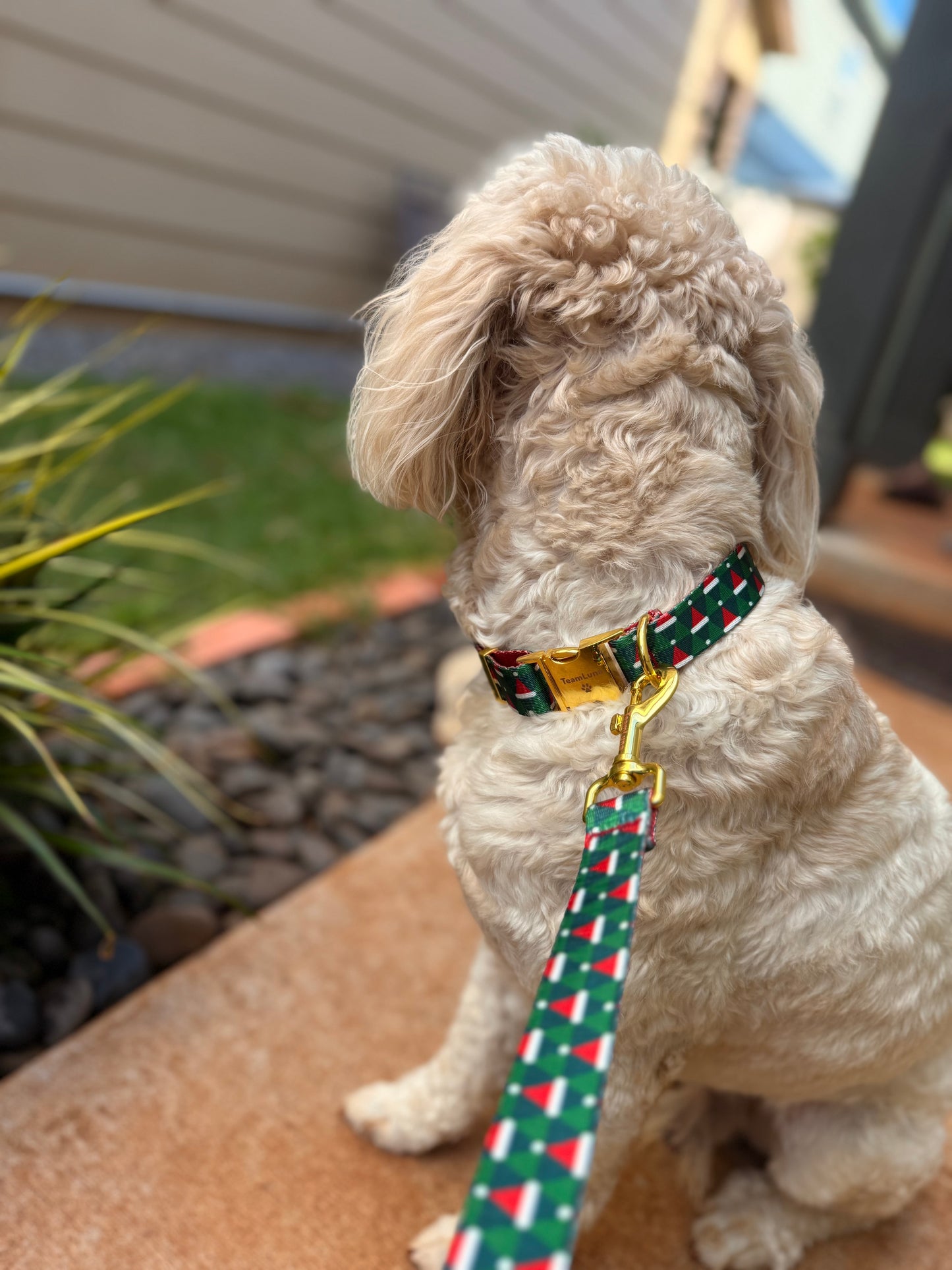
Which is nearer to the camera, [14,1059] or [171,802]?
[14,1059]

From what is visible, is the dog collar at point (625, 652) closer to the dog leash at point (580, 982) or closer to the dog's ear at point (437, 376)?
the dog leash at point (580, 982)

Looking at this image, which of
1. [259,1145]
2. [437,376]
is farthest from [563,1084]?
[259,1145]

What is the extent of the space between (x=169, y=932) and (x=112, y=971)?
0.15 metres

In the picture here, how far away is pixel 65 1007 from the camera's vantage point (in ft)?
5.56

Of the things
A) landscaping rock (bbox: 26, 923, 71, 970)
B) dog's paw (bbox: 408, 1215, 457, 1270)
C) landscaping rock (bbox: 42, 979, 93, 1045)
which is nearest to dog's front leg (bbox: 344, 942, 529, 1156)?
dog's paw (bbox: 408, 1215, 457, 1270)

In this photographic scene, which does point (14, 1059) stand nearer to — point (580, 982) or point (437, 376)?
point (580, 982)

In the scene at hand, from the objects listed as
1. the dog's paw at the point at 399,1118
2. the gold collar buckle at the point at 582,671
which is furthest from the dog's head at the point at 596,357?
the dog's paw at the point at 399,1118

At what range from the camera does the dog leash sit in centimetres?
66

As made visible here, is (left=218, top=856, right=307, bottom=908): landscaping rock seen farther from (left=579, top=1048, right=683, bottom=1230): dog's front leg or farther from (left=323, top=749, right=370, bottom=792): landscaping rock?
(left=579, top=1048, right=683, bottom=1230): dog's front leg

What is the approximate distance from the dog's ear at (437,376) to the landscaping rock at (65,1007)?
1.19 meters

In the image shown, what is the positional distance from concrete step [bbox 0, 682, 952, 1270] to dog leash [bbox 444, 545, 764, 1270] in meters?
0.92

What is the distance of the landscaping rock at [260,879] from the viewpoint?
208 centimetres

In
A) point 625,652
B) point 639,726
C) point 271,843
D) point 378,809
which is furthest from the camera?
point 378,809

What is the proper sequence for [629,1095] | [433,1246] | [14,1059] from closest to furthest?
1. [629,1095]
2. [433,1246]
3. [14,1059]
